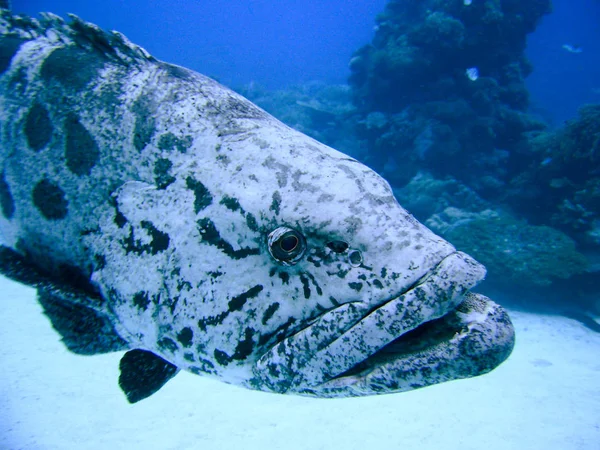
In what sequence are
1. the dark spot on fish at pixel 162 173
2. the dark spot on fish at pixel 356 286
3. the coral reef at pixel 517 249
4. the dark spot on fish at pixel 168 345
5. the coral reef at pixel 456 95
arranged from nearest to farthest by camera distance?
the dark spot on fish at pixel 356 286, the dark spot on fish at pixel 168 345, the dark spot on fish at pixel 162 173, the coral reef at pixel 517 249, the coral reef at pixel 456 95

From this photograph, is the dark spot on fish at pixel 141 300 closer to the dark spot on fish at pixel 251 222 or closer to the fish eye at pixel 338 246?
the dark spot on fish at pixel 251 222

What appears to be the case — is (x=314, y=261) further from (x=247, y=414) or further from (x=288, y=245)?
(x=247, y=414)

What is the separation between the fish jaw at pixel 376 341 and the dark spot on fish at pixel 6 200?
1.78m

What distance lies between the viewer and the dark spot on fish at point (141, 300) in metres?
1.71

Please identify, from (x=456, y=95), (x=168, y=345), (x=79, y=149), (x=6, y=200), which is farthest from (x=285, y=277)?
(x=456, y=95)

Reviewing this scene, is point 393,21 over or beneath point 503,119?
over

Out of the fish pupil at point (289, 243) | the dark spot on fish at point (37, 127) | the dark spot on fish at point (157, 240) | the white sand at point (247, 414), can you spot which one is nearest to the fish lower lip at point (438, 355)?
the fish pupil at point (289, 243)

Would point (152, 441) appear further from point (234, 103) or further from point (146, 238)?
point (234, 103)

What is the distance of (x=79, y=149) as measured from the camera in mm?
1897

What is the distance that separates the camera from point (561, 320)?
8781 mm

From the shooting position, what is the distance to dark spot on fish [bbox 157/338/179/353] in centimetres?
168

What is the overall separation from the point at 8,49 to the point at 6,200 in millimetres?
938

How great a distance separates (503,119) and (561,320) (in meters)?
9.02

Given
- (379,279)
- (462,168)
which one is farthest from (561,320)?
(379,279)
